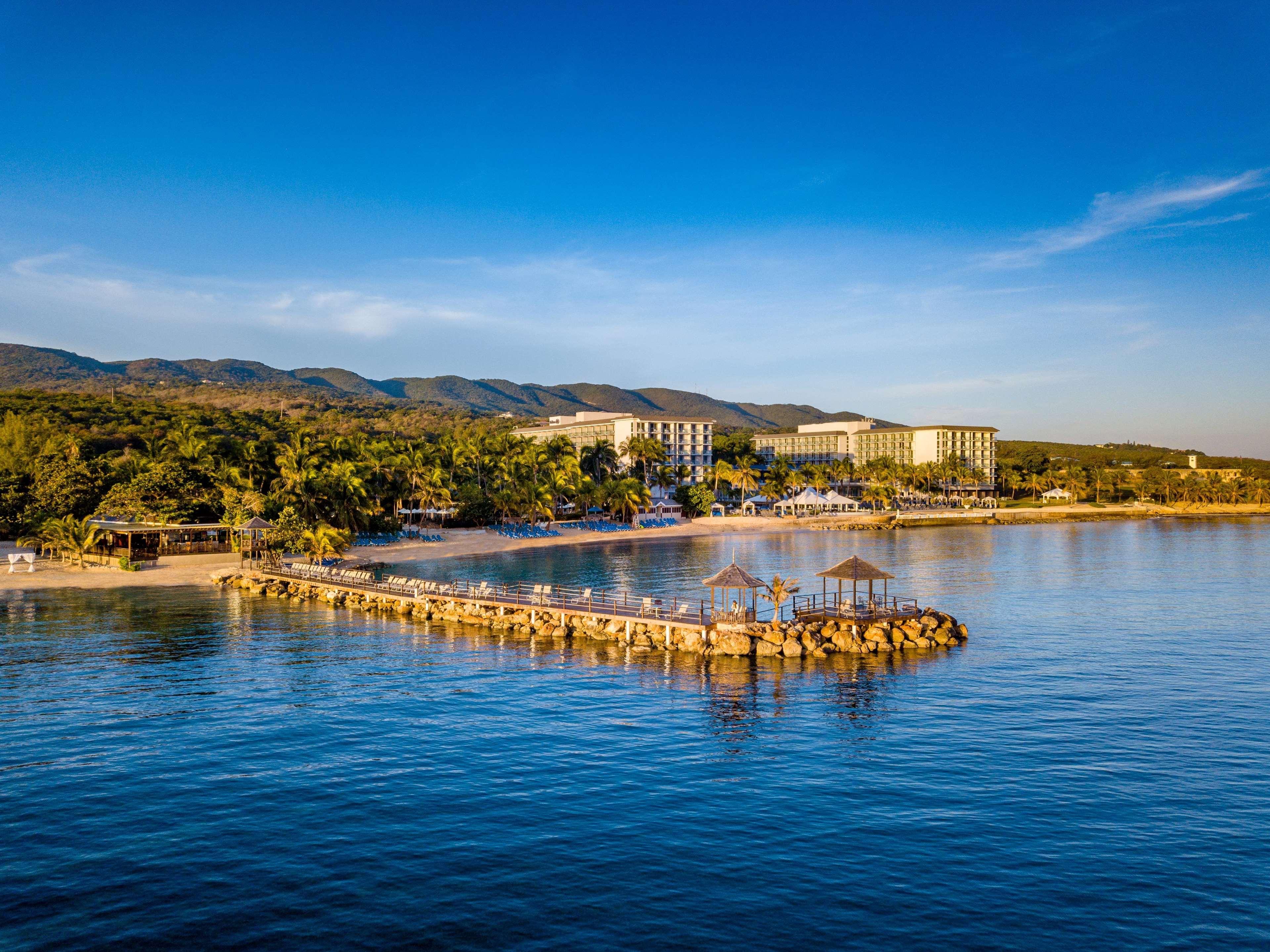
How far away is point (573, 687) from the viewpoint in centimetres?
3058

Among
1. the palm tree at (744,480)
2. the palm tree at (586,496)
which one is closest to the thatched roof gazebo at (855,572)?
the palm tree at (586,496)

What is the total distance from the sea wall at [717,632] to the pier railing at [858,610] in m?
0.53

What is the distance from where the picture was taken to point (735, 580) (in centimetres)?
3488

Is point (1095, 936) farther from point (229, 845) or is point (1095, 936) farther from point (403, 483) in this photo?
point (403, 483)

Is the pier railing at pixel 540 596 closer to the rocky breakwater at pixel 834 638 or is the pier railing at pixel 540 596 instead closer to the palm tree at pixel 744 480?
the rocky breakwater at pixel 834 638

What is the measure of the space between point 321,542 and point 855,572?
41867 millimetres

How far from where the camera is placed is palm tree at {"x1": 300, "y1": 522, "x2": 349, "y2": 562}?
6131cm

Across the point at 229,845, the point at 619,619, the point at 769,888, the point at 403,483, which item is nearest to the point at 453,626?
the point at 619,619

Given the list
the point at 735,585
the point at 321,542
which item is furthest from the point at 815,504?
the point at 735,585

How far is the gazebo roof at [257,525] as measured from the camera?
193 feet

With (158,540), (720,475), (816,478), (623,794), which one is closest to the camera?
(623,794)

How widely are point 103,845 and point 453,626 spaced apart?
2677cm

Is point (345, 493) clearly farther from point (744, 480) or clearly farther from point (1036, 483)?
point (1036, 483)

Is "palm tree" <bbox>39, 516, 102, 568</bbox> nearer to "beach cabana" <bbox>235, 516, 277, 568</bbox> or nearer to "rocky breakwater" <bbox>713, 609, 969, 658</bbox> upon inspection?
"beach cabana" <bbox>235, 516, 277, 568</bbox>
